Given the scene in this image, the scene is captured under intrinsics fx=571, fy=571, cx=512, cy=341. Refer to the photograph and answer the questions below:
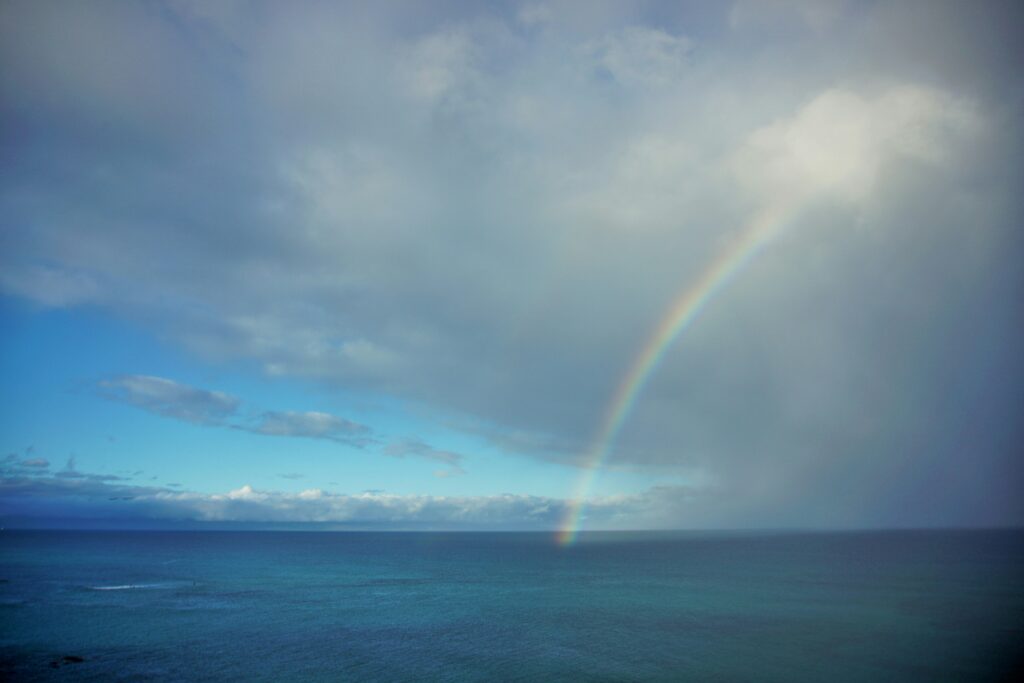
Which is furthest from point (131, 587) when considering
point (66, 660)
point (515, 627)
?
point (515, 627)

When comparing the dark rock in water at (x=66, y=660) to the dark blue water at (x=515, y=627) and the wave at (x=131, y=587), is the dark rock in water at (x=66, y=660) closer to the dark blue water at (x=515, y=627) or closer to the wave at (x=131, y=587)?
the dark blue water at (x=515, y=627)

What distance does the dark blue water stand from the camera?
148ft

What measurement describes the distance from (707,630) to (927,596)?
44471mm

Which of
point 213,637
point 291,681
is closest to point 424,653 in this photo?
point 291,681

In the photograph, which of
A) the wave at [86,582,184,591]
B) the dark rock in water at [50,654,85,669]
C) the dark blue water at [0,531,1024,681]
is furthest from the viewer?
the wave at [86,582,184,591]

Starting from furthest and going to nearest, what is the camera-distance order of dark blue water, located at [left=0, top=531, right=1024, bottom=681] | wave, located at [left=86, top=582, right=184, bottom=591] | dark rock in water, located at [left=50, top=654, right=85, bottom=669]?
wave, located at [left=86, top=582, right=184, bottom=591]
dark rock in water, located at [left=50, top=654, right=85, bottom=669]
dark blue water, located at [left=0, top=531, right=1024, bottom=681]

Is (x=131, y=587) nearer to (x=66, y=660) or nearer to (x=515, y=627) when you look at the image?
(x=66, y=660)

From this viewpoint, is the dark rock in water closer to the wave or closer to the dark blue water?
the dark blue water

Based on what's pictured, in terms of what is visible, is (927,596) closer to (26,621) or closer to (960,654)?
(960,654)

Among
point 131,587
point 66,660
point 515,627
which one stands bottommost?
point 131,587

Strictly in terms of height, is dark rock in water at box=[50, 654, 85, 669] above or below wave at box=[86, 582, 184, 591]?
above

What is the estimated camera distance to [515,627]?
206 ft

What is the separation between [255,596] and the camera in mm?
85250

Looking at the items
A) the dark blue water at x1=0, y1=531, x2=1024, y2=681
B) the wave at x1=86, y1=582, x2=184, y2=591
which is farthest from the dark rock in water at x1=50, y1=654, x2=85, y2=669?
the wave at x1=86, y1=582, x2=184, y2=591
